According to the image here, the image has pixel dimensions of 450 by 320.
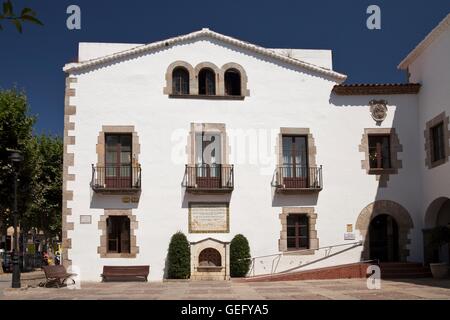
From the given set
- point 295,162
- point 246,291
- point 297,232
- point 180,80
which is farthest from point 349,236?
point 180,80

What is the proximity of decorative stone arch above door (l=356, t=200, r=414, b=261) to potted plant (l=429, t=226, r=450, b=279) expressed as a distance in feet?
5.49

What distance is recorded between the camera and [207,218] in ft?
63.7

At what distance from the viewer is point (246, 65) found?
20422mm

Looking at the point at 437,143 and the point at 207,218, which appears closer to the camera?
the point at 437,143

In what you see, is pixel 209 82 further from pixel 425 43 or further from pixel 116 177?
pixel 425 43

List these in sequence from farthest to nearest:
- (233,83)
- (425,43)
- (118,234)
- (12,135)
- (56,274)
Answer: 1. (12,135)
2. (233,83)
3. (425,43)
4. (118,234)
5. (56,274)

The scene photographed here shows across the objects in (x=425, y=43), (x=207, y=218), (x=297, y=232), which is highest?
(x=425, y=43)

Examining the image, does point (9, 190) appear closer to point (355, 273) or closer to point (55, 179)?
point (55, 179)

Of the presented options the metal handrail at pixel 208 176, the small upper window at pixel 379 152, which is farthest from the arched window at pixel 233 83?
the small upper window at pixel 379 152

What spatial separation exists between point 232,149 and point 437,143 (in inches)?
282

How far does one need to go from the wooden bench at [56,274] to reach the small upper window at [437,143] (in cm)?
1294

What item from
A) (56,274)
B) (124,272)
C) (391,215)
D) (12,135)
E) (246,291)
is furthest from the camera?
(12,135)

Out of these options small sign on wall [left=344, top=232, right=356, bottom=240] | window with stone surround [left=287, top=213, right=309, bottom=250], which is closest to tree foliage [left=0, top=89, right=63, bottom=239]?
window with stone surround [left=287, top=213, right=309, bottom=250]
